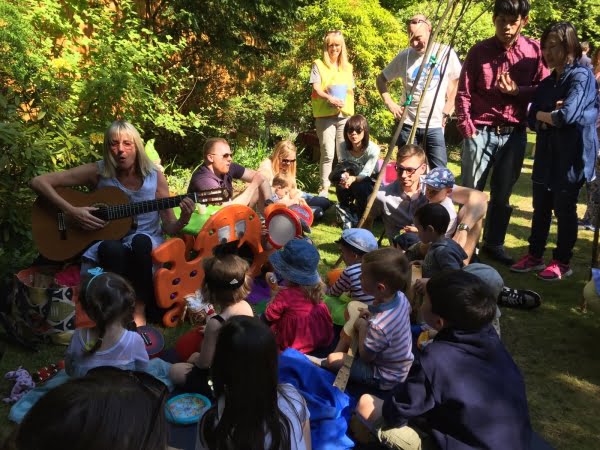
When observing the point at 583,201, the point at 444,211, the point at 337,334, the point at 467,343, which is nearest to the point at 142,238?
the point at 337,334

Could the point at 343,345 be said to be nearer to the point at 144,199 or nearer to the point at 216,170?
the point at 144,199

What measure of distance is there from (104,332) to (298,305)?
1.15 metres

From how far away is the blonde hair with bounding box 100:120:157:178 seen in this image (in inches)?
142

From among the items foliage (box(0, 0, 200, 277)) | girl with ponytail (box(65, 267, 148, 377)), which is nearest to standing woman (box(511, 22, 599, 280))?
girl with ponytail (box(65, 267, 148, 377))

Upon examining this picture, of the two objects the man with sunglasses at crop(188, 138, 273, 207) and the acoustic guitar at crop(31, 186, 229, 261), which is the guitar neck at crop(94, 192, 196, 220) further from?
the man with sunglasses at crop(188, 138, 273, 207)

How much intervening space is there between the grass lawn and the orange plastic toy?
246 millimetres

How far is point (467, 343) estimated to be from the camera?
218cm

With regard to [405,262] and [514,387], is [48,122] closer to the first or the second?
[405,262]

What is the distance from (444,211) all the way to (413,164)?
2.27ft

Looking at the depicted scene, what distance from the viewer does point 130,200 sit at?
12.3 feet

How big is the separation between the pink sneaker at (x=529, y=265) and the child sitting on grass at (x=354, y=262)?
1.81m

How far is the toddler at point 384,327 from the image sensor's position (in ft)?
9.27

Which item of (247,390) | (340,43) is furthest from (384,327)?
(340,43)

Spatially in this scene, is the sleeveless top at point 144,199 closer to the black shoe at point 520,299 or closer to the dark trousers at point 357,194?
the dark trousers at point 357,194
